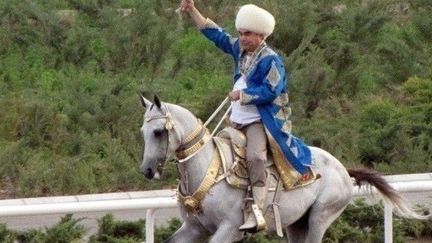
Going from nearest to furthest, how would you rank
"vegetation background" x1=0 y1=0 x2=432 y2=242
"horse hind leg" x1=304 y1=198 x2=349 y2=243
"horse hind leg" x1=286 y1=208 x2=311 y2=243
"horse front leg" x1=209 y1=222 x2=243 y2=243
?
"horse front leg" x1=209 y1=222 x2=243 y2=243 → "horse hind leg" x1=304 y1=198 x2=349 y2=243 → "horse hind leg" x1=286 y1=208 x2=311 y2=243 → "vegetation background" x1=0 y1=0 x2=432 y2=242

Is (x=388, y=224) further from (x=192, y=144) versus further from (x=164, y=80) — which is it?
(x=164, y=80)

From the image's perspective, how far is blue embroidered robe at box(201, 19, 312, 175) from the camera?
28.1 ft

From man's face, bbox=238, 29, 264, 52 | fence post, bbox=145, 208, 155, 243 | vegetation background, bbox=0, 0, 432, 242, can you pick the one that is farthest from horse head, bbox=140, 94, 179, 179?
vegetation background, bbox=0, 0, 432, 242

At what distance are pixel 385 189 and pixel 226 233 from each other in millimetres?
1465

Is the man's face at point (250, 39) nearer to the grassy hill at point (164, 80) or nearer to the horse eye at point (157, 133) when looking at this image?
the horse eye at point (157, 133)

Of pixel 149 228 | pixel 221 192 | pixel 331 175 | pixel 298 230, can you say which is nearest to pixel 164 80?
pixel 149 228

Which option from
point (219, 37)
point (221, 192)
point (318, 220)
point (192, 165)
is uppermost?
point (219, 37)

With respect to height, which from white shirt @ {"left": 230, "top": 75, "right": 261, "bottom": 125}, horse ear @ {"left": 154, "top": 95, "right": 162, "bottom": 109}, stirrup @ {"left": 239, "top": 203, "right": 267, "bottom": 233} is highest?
horse ear @ {"left": 154, "top": 95, "right": 162, "bottom": 109}

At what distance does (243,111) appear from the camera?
8.80 metres

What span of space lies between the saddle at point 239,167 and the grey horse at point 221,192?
45 mm

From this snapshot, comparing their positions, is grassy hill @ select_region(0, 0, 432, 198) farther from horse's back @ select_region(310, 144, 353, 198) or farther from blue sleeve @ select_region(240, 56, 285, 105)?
blue sleeve @ select_region(240, 56, 285, 105)

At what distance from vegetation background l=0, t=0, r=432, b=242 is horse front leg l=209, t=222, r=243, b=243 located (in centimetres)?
569

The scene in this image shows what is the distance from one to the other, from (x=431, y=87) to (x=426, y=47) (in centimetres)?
222

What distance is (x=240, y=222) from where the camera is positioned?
8617 millimetres
